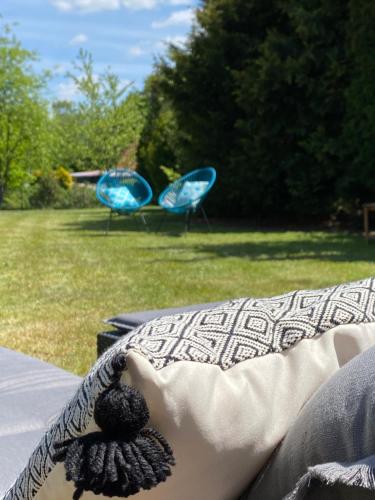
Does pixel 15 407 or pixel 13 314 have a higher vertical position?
pixel 15 407

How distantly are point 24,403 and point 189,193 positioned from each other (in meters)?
10.0

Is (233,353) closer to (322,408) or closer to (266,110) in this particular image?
(322,408)

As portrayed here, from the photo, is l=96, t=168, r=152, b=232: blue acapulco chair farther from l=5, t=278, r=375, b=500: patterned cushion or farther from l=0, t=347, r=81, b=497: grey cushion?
l=5, t=278, r=375, b=500: patterned cushion

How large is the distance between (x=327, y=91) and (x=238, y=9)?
249 cm

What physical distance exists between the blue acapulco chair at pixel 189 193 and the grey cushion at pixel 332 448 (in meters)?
10.2

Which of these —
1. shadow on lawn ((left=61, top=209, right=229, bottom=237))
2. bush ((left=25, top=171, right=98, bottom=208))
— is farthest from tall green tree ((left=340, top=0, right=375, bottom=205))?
bush ((left=25, top=171, right=98, bottom=208))

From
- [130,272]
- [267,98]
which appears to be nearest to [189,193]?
[267,98]

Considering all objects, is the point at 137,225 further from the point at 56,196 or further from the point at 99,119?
the point at 99,119

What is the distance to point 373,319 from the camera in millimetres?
997

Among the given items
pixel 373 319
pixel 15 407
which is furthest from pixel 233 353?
pixel 15 407

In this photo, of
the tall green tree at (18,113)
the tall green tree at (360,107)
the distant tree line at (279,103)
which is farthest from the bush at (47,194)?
the tall green tree at (360,107)

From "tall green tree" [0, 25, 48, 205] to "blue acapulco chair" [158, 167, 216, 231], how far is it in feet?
37.7

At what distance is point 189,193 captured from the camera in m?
11.9

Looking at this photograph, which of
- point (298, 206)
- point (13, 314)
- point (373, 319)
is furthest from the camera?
point (298, 206)
